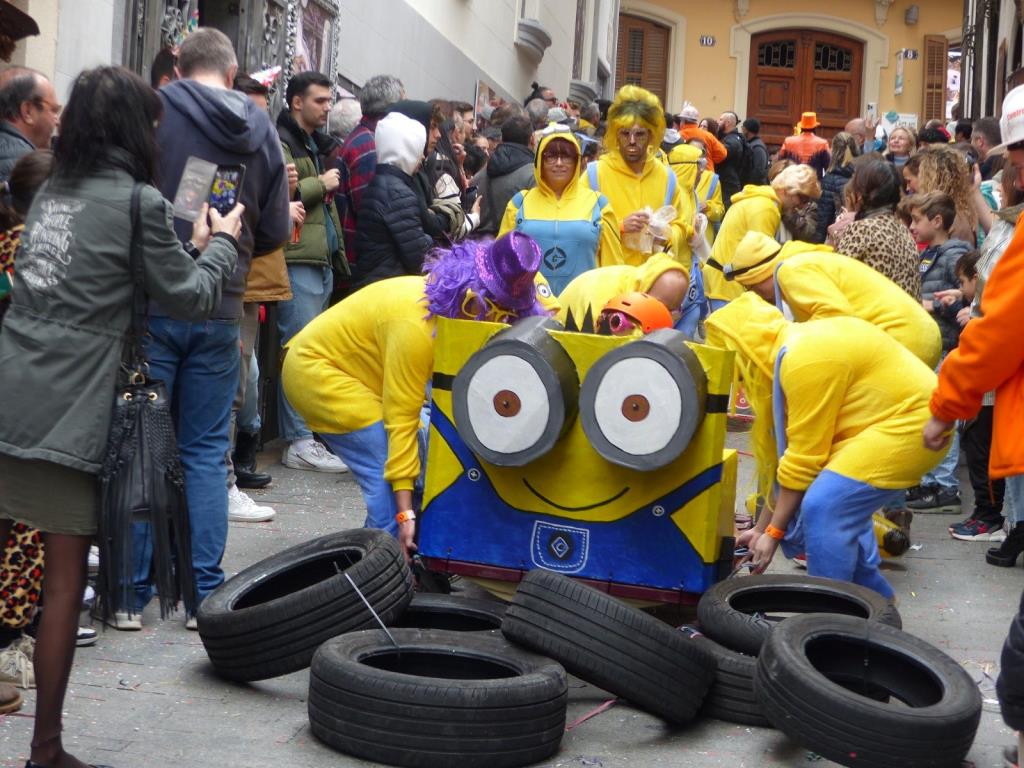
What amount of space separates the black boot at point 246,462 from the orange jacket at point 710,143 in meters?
7.60

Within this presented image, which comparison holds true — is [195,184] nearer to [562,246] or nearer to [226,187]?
[226,187]

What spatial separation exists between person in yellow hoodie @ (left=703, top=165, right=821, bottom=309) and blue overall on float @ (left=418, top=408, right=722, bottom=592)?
5.04 m

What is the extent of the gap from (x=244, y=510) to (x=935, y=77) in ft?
101

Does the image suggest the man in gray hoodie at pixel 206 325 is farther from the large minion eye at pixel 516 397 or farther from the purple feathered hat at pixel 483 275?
the large minion eye at pixel 516 397

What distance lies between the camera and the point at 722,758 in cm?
453

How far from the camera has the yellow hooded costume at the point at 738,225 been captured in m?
10.8

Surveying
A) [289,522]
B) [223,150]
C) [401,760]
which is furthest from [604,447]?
[289,522]

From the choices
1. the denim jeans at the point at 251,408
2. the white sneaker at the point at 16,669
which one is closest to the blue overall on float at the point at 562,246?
the denim jeans at the point at 251,408

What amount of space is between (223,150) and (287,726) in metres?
2.07

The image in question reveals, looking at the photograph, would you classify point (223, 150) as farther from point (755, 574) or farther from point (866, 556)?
point (866, 556)

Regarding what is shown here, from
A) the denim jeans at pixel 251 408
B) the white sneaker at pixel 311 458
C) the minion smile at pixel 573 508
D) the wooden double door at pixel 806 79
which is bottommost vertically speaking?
the white sneaker at pixel 311 458

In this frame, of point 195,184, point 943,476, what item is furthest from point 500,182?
point 195,184

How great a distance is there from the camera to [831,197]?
47.2 feet

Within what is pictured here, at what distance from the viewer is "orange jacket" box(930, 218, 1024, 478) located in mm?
4016
